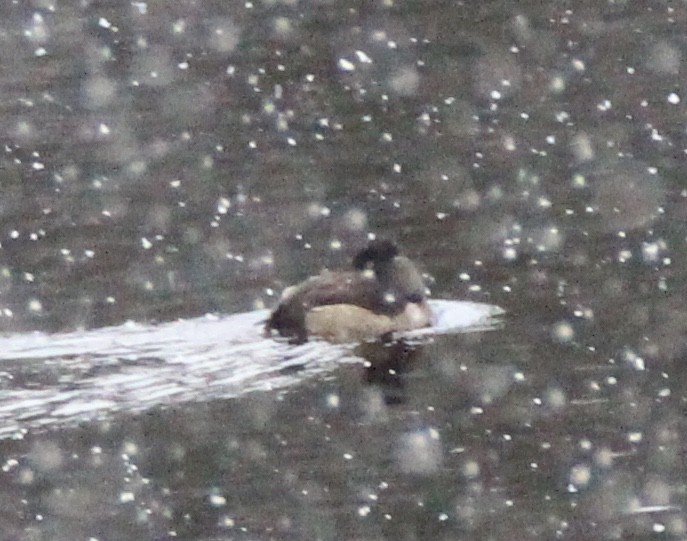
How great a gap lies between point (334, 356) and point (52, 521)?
9.64 feet

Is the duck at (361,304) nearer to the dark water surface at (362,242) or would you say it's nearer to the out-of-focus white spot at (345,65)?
the dark water surface at (362,242)

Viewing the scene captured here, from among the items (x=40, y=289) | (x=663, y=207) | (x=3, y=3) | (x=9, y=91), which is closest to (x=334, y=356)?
(x=40, y=289)

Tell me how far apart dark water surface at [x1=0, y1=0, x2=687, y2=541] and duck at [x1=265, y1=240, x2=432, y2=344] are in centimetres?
40

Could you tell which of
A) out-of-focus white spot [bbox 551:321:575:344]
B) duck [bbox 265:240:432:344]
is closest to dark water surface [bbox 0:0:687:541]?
out-of-focus white spot [bbox 551:321:575:344]

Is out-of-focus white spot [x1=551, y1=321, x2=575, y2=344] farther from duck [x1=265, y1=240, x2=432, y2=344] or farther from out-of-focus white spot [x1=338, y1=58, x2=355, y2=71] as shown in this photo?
out-of-focus white spot [x1=338, y1=58, x2=355, y2=71]

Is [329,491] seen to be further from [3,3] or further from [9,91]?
[3,3]

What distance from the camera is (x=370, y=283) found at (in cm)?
1243

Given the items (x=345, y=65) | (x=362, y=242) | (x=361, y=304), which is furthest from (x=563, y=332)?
(x=345, y=65)

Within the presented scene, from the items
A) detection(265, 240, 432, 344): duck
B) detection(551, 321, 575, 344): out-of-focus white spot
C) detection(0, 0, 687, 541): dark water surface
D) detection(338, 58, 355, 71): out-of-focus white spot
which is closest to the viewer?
detection(0, 0, 687, 541): dark water surface

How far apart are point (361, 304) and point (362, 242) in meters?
1.84

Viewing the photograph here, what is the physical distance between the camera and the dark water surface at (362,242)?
9.20m

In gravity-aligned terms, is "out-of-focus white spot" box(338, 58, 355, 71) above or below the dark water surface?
above

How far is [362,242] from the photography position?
14.1 metres

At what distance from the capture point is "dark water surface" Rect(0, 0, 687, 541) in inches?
362
